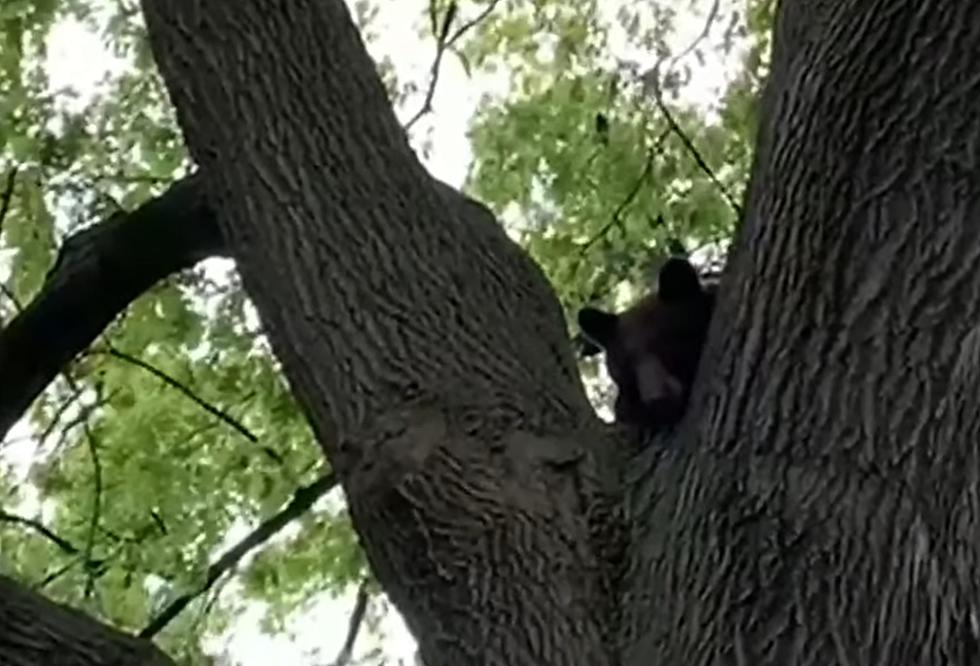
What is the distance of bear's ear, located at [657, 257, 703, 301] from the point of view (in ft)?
14.6

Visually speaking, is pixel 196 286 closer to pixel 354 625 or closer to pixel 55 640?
pixel 354 625

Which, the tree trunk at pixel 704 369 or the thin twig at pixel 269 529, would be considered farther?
the thin twig at pixel 269 529

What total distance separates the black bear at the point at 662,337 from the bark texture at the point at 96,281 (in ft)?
3.44

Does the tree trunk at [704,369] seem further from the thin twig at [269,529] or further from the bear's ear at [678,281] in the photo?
the thin twig at [269,529]

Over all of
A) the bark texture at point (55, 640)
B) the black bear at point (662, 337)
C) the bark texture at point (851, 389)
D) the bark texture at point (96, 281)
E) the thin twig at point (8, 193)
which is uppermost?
the thin twig at point (8, 193)

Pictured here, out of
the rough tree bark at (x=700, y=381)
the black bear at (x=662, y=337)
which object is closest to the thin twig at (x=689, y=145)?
the black bear at (x=662, y=337)

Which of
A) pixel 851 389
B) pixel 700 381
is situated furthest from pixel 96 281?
pixel 851 389

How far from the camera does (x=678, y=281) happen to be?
4.49 m

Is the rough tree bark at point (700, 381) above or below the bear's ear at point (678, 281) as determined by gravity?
below

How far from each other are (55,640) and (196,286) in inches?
126

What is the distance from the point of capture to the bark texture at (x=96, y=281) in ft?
14.7

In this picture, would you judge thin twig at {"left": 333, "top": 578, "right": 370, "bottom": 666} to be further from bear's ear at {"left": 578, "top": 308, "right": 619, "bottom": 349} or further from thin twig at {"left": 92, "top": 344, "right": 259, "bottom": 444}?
bear's ear at {"left": 578, "top": 308, "right": 619, "bottom": 349}

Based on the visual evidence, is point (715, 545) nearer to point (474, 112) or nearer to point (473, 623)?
point (473, 623)

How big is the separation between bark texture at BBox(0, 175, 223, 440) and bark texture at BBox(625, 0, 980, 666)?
181 centimetres
